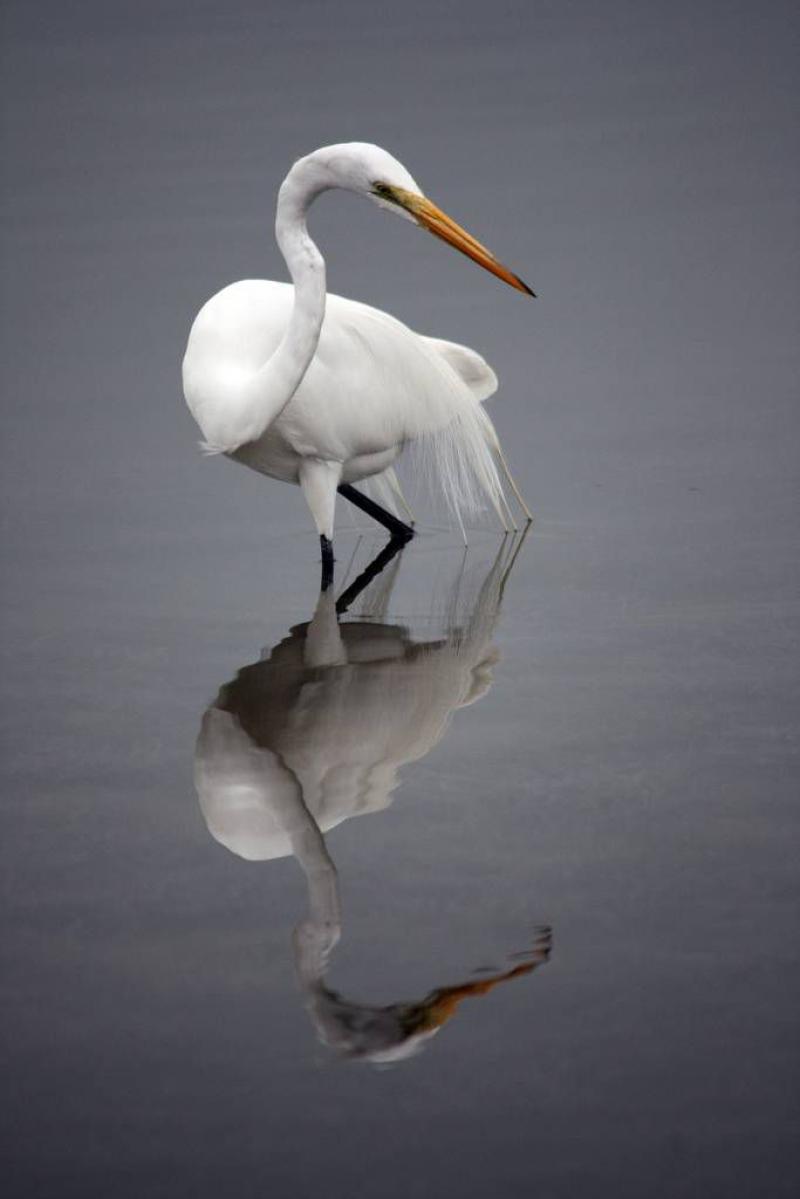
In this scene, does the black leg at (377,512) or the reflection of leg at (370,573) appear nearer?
the reflection of leg at (370,573)

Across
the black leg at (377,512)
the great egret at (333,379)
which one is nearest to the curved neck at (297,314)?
the great egret at (333,379)

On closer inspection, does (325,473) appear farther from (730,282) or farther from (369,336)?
(730,282)

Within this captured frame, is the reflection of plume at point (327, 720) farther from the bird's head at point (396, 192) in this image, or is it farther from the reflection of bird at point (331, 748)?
the bird's head at point (396, 192)

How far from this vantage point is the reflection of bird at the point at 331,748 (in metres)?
2.36

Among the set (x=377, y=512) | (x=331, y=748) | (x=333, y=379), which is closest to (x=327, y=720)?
(x=331, y=748)

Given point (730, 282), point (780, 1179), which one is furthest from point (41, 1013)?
point (730, 282)

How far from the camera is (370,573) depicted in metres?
4.90

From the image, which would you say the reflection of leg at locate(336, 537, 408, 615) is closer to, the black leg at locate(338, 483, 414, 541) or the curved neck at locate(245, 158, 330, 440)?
the black leg at locate(338, 483, 414, 541)

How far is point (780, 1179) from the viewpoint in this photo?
1.97 metres

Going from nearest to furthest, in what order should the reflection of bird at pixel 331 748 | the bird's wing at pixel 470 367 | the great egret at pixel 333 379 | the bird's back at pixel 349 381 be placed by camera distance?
the reflection of bird at pixel 331 748 < the great egret at pixel 333 379 < the bird's back at pixel 349 381 < the bird's wing at pixel 470 367

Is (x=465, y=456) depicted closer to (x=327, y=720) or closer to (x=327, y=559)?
(x=327, y=559)

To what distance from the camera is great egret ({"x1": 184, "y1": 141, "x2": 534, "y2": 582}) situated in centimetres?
434

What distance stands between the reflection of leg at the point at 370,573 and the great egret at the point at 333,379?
7cm

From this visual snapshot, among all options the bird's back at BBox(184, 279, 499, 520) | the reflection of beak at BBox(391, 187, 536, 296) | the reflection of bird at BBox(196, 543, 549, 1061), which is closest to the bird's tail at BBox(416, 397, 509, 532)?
the bird's back at BBox(184, 279, 499, 520)
